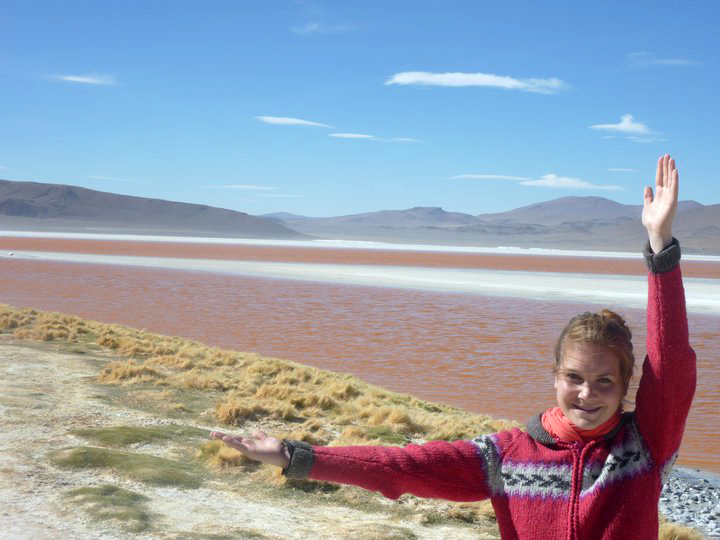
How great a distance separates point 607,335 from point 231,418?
18.9 ft

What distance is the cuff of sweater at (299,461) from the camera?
175cm

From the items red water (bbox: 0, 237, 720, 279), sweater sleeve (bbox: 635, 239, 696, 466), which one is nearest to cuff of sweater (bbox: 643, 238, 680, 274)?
sweater sleeve (bbox: 635, 239, 696, 466)

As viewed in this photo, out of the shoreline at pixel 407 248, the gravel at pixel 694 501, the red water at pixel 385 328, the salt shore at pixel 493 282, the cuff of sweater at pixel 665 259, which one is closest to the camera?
the cuff of sweater at pixel 665 259

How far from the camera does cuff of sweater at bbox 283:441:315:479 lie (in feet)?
5.75

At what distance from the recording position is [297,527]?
4484mm

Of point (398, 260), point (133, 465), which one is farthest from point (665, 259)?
point (398, 260)

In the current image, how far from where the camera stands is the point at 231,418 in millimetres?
7129

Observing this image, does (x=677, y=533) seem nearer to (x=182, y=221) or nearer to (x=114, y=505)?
(x=114, y=505)

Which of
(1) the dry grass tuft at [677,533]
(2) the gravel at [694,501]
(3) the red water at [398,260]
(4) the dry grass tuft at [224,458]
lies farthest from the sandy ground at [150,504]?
(3) the red water at [398,260]

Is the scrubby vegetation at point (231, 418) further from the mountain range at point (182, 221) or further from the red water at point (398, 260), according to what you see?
the mountain range at point (182, 221)

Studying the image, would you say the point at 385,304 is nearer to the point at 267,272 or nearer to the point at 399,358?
the point at 399,358

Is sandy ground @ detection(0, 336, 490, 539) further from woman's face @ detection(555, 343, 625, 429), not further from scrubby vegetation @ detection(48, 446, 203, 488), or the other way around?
woman's face @ detection(555, 343, 625, 429)

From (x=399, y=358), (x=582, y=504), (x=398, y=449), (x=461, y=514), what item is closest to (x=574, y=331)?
(x=582, y=504)

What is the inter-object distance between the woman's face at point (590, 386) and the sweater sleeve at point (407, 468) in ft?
0.83
